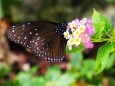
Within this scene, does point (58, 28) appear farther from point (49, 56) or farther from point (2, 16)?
point (2, 16)

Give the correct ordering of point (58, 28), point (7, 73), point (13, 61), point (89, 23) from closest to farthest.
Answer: point (89, 23) → point (58, 28) → point (7, 73) → point (13, 61)

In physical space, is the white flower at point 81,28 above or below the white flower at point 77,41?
above

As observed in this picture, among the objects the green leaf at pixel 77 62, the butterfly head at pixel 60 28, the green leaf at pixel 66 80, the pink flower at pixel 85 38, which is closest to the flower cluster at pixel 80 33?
the pink flower at pixel 85 38

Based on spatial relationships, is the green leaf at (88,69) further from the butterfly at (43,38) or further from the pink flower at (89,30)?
the pink flower at (89,30)

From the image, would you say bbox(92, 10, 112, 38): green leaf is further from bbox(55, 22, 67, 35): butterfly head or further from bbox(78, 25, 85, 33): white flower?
bbox(55, 22, 67, 35): butterfly head

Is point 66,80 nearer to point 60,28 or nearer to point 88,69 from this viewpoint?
point 88,69

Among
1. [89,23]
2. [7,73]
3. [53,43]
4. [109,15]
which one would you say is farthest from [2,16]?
[89,23]
